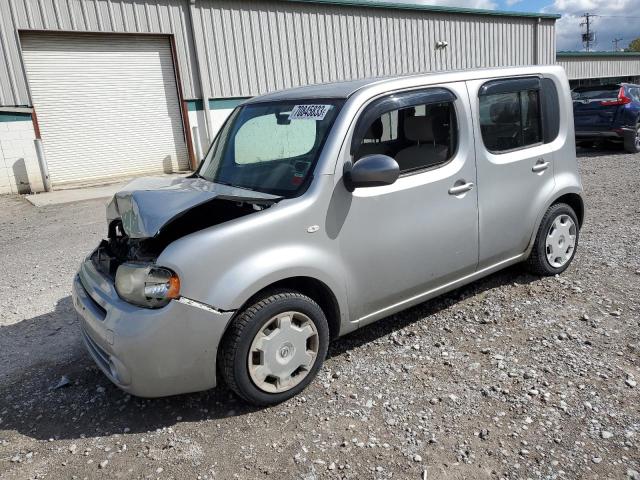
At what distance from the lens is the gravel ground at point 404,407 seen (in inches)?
102

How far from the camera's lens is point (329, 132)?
3209 millimetres

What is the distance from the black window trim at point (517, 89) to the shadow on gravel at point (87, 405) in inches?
76.3

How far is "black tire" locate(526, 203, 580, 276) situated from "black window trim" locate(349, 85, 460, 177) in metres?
1.30

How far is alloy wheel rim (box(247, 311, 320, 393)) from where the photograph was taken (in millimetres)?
2951

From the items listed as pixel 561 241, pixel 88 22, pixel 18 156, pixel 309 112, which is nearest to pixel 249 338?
pixel 309 112

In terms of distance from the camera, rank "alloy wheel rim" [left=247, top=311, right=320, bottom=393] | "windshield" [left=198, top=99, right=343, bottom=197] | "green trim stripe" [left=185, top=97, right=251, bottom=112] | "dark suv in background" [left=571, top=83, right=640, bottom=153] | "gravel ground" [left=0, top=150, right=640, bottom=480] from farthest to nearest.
Result: "green trim stripe" [left=185, top=97, right=251, bottom=112]
"dark suv in background" [left=571, top=83, right=640, bottom=153]
"windshield" [left=198, top=99, right=343, bottom=197]
"alloy wheel rim" [left=247, top=311, right=320, bottom=393]
"gravel ground" [left=0, top=150, right=640, bottom=480]

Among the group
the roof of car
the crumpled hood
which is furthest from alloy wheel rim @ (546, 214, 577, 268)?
the crumpled hood

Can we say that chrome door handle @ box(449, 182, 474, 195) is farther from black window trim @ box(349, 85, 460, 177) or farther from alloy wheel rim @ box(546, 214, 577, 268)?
alloy wheel rim @ box(546, 214, 577, 268)

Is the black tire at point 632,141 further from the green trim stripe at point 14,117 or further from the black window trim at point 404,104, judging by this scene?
the green trim stripe at point 14,117

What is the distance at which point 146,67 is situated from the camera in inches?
513

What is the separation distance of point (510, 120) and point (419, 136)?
0.84 meters

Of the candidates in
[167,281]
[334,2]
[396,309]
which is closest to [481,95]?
[396,309]

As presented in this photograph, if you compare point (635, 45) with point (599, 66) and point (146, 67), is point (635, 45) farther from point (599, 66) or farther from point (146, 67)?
point (146, 67)

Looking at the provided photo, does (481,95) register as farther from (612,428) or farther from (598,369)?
(612,428)
